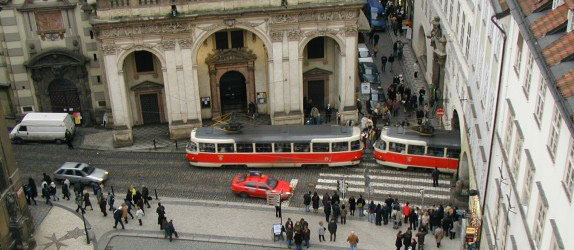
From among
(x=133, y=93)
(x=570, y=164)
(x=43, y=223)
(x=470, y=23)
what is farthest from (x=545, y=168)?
(x=133, y=93)

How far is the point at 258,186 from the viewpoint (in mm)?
47438

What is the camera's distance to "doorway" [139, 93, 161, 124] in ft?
192

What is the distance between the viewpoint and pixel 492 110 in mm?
37344

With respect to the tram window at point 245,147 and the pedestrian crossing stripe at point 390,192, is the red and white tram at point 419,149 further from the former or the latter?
the tram window at point 245,147

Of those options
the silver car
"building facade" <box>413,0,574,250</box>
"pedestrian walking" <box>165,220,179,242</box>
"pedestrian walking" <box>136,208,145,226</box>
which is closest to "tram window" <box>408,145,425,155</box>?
"building facade" <box>413,0,574,250</box>

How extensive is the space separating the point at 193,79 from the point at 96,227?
14314 mm

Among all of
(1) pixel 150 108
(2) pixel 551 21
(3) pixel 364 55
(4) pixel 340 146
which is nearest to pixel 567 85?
(2) pixel 551 21

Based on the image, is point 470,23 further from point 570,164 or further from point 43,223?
point 43,223

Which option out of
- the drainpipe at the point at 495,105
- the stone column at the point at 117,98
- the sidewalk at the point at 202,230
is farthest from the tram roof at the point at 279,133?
the drainpipe at the point at 495,105

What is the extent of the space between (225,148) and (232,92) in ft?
31.3

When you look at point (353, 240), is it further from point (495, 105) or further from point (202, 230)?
point (495, 105)

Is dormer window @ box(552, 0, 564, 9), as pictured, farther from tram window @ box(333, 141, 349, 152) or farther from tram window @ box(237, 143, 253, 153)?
tram window @ box(237, 143, 253, 153)

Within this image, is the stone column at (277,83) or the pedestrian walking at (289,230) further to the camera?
the stone column at (277,83)

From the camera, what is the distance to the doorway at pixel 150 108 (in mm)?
58400
